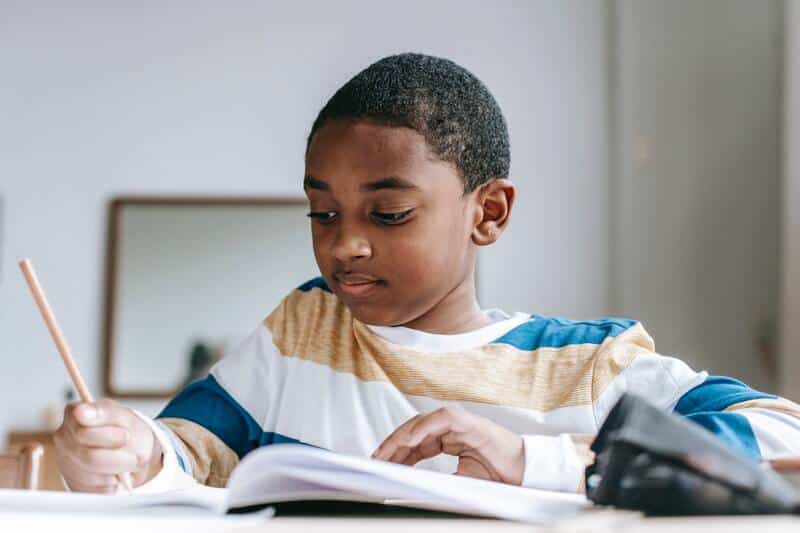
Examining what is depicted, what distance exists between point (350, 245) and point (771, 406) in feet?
1.18

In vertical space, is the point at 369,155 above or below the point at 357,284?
above

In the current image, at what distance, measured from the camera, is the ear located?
38.5 inches

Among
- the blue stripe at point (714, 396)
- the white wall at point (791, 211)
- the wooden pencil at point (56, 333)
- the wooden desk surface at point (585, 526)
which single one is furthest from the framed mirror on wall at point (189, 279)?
the wooden desk surface at point (585, 526)

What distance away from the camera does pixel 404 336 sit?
3.17ft

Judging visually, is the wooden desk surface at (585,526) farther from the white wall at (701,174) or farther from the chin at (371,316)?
the white wall at (701,174)

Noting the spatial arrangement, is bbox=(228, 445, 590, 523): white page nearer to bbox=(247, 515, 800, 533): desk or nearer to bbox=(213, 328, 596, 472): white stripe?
bbox=(247, 515, 800, 533): desk

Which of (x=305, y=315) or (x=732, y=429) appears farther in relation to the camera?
(x=305, y=315)

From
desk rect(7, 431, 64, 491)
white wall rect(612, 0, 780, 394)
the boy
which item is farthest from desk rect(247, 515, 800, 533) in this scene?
desk rect(7, 431, 64, 491)

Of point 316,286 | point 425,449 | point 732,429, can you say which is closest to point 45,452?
point 316,286

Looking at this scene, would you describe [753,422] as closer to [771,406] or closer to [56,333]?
[771,406]

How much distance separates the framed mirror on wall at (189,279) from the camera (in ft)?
11.8

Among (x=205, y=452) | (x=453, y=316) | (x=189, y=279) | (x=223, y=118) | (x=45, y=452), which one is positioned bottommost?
(x=45, y=452)

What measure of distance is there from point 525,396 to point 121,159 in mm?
3067

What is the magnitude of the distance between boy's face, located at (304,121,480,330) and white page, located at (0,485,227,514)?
40 centimetres
